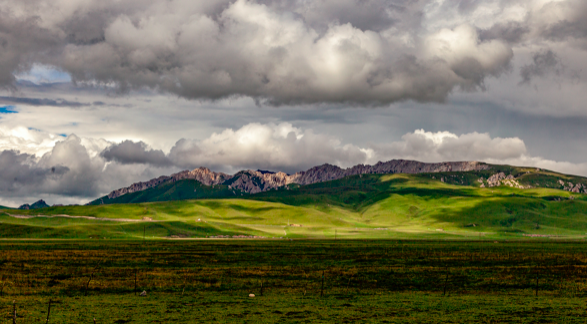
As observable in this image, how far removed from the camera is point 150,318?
39719 mm

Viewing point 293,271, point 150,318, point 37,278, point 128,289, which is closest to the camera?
point 150,318

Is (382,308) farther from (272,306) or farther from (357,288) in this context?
(357,288)

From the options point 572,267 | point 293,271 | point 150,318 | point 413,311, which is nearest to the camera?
point 150,318

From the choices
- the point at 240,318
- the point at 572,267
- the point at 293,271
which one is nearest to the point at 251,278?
the point at 293,271

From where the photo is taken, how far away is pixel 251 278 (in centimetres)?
7294

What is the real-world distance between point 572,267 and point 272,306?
71.8 meters

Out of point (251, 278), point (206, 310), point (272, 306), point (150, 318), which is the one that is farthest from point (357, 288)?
point (150, 318)

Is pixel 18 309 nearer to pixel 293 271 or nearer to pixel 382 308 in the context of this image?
pixel 382 308

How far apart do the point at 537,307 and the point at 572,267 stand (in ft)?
183

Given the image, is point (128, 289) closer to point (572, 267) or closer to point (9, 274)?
point (9, 274)

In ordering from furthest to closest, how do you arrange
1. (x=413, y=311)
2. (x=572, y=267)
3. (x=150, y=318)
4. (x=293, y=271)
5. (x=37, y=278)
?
(x=572, y=267), (x=293, y=271), (x=37, y=278), (x=413, y=311), (x=150, y=318)

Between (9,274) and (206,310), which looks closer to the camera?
(206,310)

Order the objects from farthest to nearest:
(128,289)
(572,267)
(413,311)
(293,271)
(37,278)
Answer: (572,267) < (293,271) < (37,278) < (128,289) < (413,311)

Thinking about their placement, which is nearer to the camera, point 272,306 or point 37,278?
point 272,306
